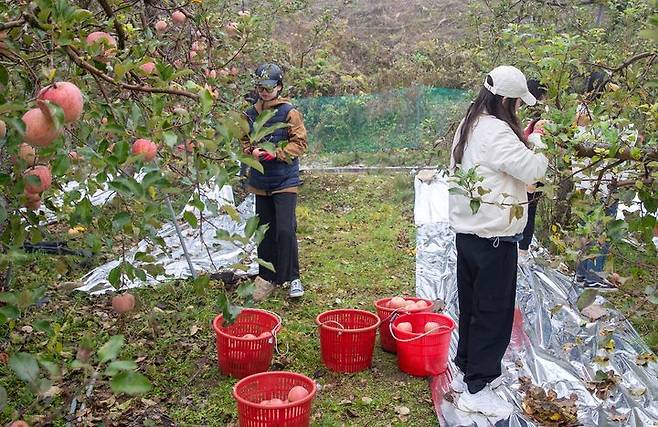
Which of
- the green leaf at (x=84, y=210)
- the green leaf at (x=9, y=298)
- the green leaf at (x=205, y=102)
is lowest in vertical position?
the green leaf at (x=9, y=298)

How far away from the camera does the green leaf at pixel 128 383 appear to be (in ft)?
3.51

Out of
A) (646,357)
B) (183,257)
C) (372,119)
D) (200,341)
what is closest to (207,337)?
(200,341)

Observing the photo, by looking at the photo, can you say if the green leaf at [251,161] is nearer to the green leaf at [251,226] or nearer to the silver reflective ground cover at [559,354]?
the green leaf at [251,226]

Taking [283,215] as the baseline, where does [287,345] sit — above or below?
below

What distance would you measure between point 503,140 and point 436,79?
12363 millimetres

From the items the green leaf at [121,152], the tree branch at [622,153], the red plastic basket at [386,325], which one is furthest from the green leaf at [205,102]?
the red plastic basket at [386,325]

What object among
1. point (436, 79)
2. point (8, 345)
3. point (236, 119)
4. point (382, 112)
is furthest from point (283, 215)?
point (436, 79)

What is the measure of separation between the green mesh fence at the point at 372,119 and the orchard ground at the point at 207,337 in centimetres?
488

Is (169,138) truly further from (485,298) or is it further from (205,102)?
(485,298)

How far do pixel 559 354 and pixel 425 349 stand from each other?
0.74 metres

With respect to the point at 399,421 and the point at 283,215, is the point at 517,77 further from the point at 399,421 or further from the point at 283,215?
the point at 283,215

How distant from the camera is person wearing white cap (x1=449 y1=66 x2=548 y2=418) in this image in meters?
2.72

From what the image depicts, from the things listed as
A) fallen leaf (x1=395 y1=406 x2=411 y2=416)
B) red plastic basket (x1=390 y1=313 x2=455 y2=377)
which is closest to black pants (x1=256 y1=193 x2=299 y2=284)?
red plastic basket (x1=390 y1=313 x2=455 y2=377)

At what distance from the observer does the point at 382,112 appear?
1176cm
